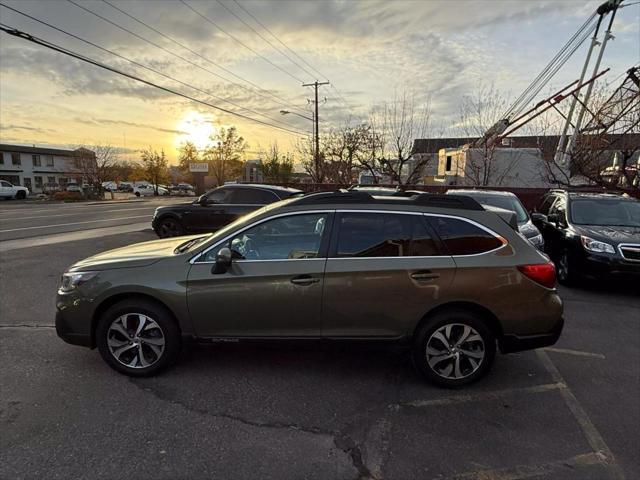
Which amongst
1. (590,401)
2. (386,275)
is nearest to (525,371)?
(590,401)

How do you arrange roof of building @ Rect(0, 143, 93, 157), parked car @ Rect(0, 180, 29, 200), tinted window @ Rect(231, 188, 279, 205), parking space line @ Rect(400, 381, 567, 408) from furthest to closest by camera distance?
roof of building @ Rect(0, 143, 93, 157) < parked car @ Rect(0, 180, 29, 200) < tinted window @ Rect(231, 188, 279, 205) < parking space line @ Rect(400, 381, 567, 408)

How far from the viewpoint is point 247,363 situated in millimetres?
3900

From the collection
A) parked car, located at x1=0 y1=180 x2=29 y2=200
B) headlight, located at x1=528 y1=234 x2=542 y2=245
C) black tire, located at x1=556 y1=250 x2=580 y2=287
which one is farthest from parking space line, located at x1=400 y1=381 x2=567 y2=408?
parked car, located at x1=0 y1=180 x2=29 y2=200

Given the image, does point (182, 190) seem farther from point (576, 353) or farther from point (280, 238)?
point (576, 353)

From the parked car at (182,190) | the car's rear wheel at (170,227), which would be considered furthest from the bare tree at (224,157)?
the car's rear wheel at (170,227)

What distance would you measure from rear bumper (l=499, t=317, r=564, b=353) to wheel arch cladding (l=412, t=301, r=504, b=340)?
8cm

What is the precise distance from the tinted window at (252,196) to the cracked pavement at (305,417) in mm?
6530

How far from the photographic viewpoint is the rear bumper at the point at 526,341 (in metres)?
3.51

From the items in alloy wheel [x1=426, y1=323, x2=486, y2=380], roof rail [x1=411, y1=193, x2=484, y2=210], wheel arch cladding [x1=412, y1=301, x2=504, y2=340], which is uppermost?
roof rail [x1=411, y1=193, x2=484, y2=210]

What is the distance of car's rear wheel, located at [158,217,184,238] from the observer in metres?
11.0

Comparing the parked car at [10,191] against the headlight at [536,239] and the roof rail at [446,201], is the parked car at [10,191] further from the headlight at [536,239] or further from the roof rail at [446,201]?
the roof rail at [446,201]

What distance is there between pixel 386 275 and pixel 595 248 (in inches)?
196

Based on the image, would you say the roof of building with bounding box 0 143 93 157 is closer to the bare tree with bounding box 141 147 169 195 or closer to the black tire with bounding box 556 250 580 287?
the bare tree with bounding box 141 147 169 195

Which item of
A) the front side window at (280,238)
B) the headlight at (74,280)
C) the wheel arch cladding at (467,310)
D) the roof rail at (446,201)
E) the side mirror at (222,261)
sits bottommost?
the wheel arch cladding at (467,310)
